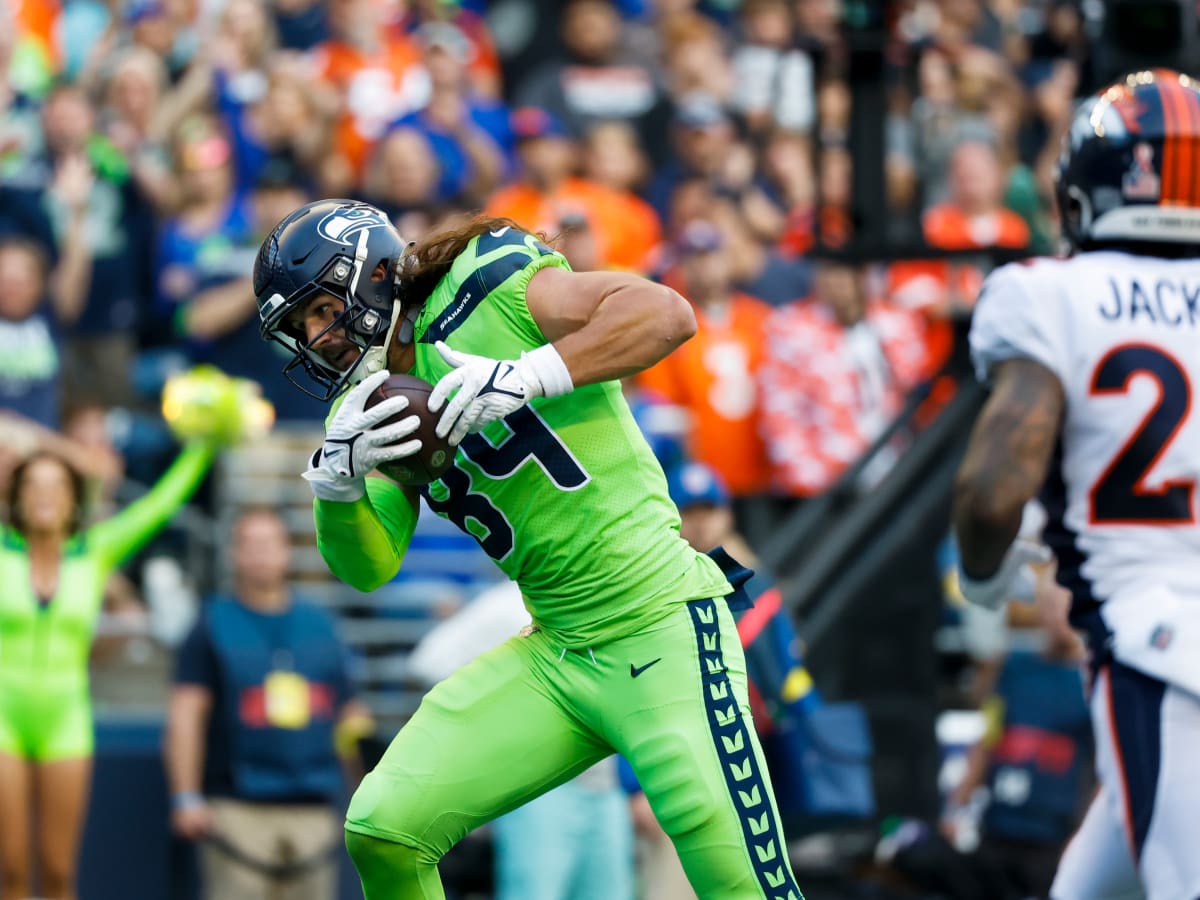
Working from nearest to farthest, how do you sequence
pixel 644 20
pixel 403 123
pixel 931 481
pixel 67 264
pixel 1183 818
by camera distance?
pixel 1183 818, pixel 931 481, pixel 67 264, pixel 403 123, pixel 644 20

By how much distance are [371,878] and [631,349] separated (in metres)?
1.40

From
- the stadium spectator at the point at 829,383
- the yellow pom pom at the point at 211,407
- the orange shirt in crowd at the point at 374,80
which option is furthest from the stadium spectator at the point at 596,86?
the yellow pom pom at the point at 211,407

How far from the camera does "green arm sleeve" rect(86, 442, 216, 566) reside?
8.71m

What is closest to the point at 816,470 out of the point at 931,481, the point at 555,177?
the point at 931,481

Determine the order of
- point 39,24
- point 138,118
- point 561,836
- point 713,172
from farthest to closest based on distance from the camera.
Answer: point 713,172 → point 39,24 → point 138,118 → point 561,836

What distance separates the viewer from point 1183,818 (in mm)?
4199

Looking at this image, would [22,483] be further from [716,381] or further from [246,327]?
[716,381]

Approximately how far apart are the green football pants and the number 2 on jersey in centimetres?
99

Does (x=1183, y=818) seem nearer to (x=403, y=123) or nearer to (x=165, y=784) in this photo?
(x=165, y=784)

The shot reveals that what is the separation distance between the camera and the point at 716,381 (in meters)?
10.2

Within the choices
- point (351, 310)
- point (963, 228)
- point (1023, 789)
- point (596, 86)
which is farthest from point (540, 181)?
point (351, 310)

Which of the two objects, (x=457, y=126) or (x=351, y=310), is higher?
(x=457, y=126)

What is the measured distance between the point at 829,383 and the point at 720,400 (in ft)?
1.86

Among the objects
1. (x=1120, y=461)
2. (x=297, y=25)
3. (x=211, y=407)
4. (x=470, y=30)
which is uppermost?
(x=297, y=25)
